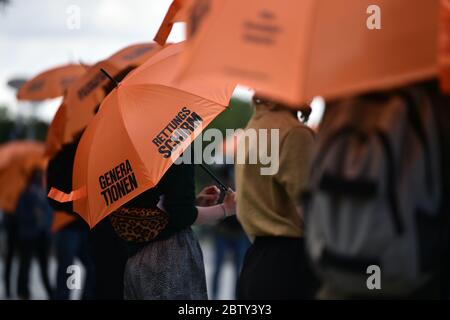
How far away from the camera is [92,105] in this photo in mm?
6629

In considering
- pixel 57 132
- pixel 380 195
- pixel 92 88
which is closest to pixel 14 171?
pixel 57 132

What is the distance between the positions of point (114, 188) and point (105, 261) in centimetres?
198

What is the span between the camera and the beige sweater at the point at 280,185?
4121 millimetres

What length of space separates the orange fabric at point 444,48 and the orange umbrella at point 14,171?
11358 mm

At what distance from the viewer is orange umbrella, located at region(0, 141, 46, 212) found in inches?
549

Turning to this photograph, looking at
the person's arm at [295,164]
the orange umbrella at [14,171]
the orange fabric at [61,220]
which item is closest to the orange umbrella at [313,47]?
the person's arm at [295,164]

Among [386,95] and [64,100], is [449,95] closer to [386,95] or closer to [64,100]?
[386,95]

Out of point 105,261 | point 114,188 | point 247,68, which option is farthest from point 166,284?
point 247,68

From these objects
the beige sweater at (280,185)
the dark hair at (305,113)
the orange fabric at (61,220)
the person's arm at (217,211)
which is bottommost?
the orange fabric at (61,220)

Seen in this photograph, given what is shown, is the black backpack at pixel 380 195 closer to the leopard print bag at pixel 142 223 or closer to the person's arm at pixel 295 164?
the person's arm at pixel 295 164

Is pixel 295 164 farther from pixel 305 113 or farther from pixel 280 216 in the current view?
pixel 305 113

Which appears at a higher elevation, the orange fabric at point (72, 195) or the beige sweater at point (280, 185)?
the beige sweater at point (280, 185)

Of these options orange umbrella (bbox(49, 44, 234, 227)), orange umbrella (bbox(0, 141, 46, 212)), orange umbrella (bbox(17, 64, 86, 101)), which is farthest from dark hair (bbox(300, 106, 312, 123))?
orange umbrella (bbox(0, 141, 46, 212))

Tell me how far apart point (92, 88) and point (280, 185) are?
111 inches
